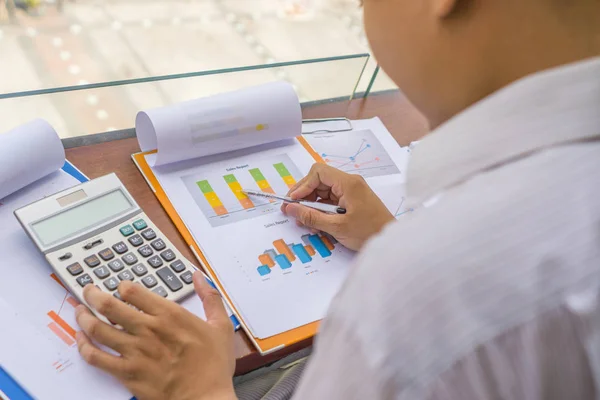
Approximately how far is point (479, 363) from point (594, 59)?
20 centimetres

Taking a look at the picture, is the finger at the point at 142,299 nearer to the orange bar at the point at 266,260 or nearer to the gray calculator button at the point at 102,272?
the gray calculator button at the point at 102,272

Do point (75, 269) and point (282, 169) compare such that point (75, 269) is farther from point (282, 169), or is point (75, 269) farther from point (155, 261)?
point (282, 169)

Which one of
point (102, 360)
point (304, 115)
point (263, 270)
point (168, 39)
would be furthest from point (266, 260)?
point (168, 39)

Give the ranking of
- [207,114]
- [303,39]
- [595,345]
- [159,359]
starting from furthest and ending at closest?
[303,39]
[207,114]
[159,359]
[595,345]

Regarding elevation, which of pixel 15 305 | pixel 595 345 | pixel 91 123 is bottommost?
pixel 595 345

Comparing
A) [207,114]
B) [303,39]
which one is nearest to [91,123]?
[207,114]

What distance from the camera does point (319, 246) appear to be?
0.70m

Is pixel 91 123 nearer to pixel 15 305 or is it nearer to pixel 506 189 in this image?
pixel 15 305

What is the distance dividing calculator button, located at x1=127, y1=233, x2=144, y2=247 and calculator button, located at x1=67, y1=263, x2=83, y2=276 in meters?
0.06

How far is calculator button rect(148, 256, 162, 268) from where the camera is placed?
599 mm

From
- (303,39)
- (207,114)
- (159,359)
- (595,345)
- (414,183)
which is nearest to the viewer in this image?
(595,345)

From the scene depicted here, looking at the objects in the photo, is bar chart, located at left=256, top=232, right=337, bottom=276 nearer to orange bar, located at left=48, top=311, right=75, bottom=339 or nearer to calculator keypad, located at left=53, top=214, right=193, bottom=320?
calculator keypad, located at left=53, top=214, right=193, bottom=320

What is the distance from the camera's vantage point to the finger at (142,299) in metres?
0.54

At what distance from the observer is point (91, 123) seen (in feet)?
2.49
